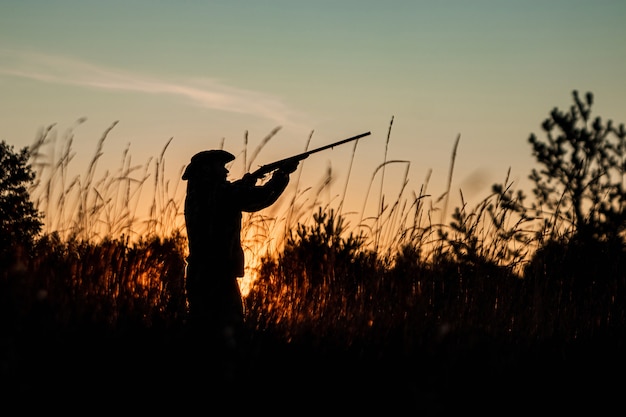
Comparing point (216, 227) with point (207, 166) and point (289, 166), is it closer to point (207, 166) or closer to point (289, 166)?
point (207, 166)

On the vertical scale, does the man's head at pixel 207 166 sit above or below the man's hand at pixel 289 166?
below

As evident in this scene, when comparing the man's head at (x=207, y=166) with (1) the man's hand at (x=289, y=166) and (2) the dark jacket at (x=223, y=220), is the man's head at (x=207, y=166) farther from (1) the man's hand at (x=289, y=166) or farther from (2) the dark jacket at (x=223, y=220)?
(1) the man's hand at (x=289, y=166)

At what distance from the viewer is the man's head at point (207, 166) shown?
5895 mm

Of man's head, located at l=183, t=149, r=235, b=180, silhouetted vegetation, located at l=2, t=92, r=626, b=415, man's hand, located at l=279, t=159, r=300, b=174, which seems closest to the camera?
silhouetted vegetation, located at l=2, t=92, r=626, b=415

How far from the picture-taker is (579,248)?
595cm

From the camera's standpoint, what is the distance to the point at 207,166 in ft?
19.4

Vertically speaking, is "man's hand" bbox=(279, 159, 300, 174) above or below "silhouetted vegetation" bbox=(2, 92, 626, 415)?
above

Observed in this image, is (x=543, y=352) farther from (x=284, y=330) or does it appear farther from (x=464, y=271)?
(x=284, y=330)

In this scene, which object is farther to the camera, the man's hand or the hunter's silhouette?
the man's hand

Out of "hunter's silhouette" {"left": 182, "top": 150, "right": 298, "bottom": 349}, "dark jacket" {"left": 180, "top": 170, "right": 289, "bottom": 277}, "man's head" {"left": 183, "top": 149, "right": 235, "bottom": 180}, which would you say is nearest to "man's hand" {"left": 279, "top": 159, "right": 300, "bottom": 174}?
"hunter's silhouette" {"left": 182, "top": 150, "right": 298, "bottom": 349}

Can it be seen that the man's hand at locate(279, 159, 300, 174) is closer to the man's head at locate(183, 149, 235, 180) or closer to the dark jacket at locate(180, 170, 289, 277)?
the dark jacket at locate(180, 170, 289, 277)

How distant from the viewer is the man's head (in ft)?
19.3

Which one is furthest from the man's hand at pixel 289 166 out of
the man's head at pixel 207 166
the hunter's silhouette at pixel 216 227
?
the man's head at pixel 207 166

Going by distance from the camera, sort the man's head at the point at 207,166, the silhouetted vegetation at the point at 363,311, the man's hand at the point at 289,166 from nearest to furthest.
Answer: the silhouetted vegetation at the point at 363,311 → the man's head at the point at 207,166 → the man's hand at the point at 289,166
